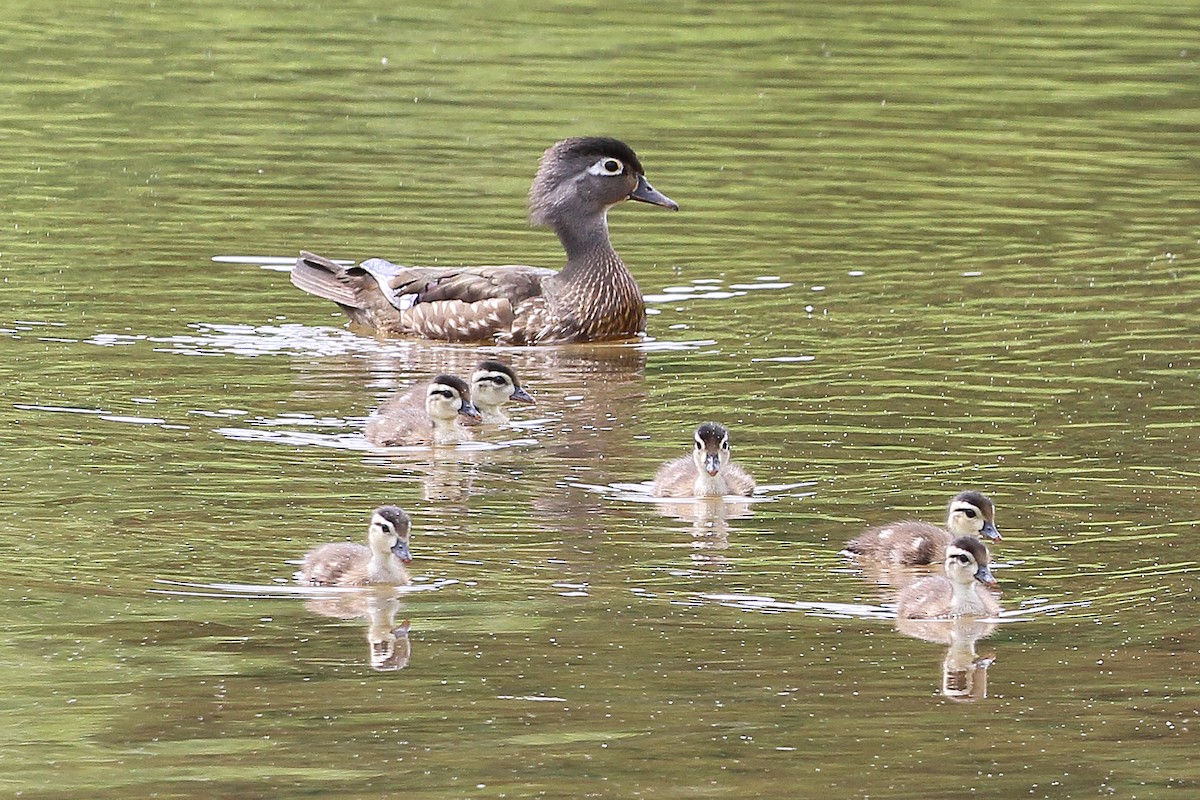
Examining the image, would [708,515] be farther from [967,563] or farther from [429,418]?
[429,418]

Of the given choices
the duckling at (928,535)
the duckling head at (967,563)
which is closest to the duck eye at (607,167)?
the duckling at (928,535)

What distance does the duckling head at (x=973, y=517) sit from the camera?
8383mm

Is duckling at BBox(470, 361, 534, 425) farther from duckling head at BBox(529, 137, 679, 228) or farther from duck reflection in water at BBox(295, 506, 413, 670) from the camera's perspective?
duckling head at BBox(529, 137, 679, 228)

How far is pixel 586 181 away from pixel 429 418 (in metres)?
3.50

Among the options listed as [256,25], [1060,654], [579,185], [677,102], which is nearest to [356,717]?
[1060,654]

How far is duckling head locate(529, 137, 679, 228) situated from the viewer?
44.4 ft

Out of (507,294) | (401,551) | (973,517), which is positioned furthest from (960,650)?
(507,294)

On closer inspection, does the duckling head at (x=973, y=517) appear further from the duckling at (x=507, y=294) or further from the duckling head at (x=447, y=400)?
the duckling at (x=507, y=294)

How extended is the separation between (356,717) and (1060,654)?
2.13m

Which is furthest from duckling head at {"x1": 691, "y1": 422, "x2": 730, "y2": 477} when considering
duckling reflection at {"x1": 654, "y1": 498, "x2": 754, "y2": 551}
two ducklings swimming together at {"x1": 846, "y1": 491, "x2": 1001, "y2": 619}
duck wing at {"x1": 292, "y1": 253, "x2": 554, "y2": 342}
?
duck wing at {"x1": 292, "y1": 253, "x2": 554, "y2": 342}

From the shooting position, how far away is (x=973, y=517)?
8.39m

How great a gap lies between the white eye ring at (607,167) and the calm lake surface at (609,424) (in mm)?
788

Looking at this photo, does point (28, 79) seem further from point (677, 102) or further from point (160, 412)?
point (160, 412)

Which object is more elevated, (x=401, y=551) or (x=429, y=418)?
(x=429, y=418)
